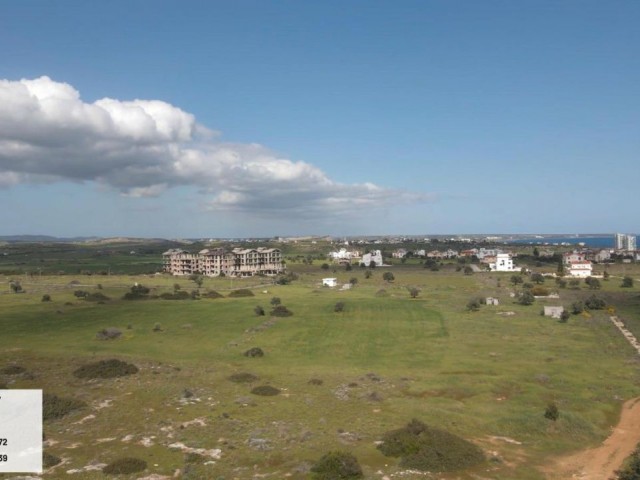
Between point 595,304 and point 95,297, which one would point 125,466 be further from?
point 595,304

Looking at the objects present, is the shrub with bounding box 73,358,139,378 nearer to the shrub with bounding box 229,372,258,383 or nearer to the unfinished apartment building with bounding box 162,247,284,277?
the shrub with bounding box 229,372,258,383

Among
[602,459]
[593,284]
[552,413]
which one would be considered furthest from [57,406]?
[593,284]

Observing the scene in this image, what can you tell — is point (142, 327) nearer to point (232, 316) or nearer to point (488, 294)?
point (232, 316)

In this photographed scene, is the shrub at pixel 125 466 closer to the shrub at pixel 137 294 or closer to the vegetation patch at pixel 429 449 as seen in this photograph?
the vegetation patch at pixel 429 449

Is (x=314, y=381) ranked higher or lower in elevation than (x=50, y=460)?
lower

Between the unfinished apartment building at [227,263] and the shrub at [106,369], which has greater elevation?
the unfinished apartment building at [227,263]

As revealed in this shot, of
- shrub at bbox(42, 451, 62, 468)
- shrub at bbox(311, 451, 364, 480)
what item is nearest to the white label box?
shrub at bbox(42, 451, 62, 468)

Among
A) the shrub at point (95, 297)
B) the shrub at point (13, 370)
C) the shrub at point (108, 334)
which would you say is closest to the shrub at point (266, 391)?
the shrub at point (13, 370)
